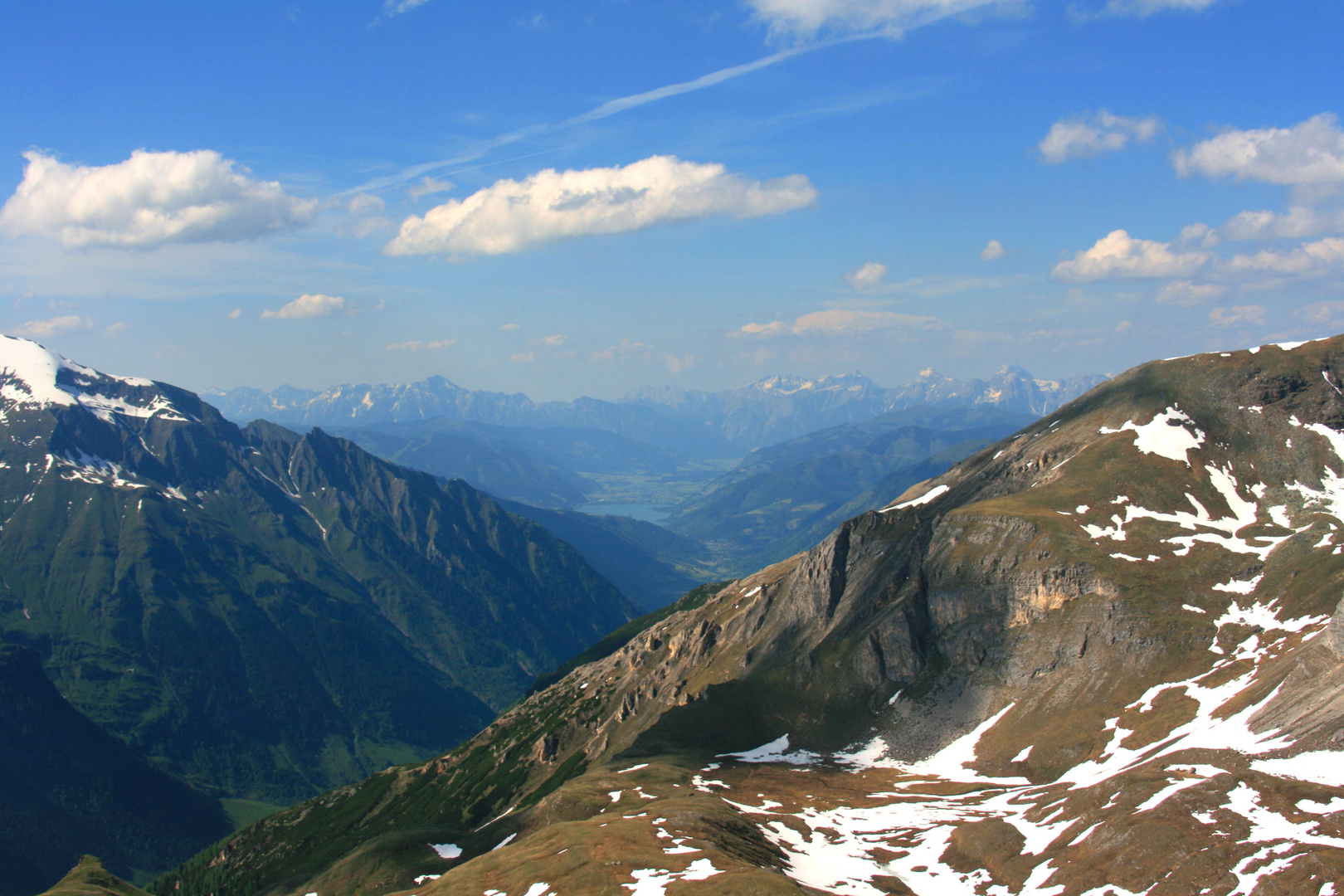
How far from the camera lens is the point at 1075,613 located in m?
147

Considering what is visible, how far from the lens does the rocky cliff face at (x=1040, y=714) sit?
8319 cm

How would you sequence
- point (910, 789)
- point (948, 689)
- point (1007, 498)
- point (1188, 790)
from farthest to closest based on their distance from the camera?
1. point (1007, 498)
2. point (948, 689)
3. point (910, 789)
4. point (1188, 790)

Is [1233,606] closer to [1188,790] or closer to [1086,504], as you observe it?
[1086,504]

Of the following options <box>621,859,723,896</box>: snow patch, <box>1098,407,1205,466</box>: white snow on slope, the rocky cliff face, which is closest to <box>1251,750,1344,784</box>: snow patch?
the rocky cliff face

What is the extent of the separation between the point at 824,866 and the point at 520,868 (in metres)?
36.4

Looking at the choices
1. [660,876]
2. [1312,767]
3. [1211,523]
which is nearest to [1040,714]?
[1312,767]

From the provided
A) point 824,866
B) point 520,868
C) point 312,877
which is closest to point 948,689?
point 824,866

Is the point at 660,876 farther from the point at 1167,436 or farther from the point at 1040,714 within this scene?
the point at 1167,436

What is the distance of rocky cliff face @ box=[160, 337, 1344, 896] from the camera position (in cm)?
8319

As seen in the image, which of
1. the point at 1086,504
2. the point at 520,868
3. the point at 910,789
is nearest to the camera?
the point at 520,868

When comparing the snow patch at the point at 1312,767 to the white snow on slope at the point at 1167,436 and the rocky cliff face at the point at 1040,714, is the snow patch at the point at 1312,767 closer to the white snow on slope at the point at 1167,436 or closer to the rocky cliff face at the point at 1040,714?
the rocky cliff face at the point at 1040,714

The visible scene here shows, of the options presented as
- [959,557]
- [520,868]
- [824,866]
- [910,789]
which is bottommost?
[910,789]

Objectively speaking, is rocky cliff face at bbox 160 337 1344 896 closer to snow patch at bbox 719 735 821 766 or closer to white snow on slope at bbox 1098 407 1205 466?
snow patch at bbox 719 735 821 766

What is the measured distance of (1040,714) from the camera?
136 metres
